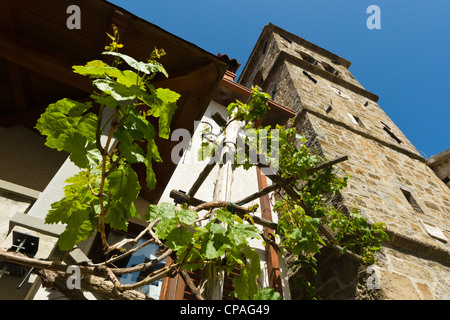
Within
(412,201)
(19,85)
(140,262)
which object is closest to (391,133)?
(412,201)

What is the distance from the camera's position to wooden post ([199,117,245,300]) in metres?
1.75

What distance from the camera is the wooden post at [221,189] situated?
175 cm

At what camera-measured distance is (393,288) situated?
11.3 feet

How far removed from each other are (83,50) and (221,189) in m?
2.26

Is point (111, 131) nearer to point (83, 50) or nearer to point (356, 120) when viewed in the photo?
point (83, 50)

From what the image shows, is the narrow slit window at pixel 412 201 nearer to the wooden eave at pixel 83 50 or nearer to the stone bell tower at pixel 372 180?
the stone bell tower at pixel 372 180

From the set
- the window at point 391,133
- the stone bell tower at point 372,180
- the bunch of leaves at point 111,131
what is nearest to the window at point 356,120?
the stone bell tower at point 372,180

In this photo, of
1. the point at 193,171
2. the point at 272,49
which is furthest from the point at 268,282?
the point at 272,49

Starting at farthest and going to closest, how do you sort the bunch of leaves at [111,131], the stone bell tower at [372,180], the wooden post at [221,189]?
the stone bell tower at [372,180] → the wooden post at [221,189] → the bunch of leaves at [111,131]

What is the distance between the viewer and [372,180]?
5797 mm

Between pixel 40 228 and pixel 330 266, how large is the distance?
12.3 feet

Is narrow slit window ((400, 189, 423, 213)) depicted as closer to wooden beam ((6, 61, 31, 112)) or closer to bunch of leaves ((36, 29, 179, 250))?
bunch of leaves ((36, 29, 179, 250))

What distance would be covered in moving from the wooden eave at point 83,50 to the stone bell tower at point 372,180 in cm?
312
